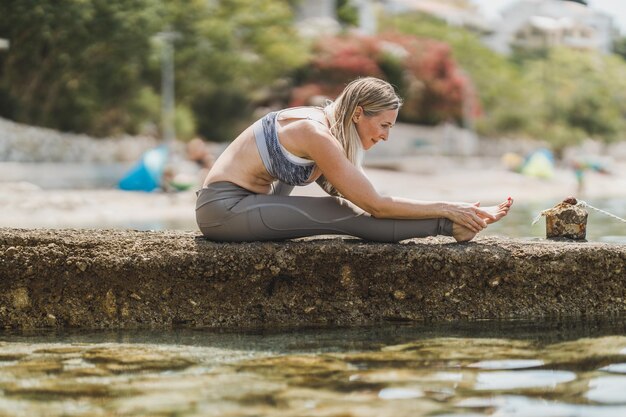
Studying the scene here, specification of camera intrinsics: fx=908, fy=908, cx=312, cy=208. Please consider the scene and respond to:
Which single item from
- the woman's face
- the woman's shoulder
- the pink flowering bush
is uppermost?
the pink flowering bush

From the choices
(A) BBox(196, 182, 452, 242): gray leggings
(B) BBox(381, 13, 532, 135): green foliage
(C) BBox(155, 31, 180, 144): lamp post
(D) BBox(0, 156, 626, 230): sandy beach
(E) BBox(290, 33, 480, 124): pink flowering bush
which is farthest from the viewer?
(B) BBox(381, 13, 532, 135): green foliage

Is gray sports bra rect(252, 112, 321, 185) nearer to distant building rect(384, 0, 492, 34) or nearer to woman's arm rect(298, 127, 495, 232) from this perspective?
woman's arm rect(298, 127, 495, 232)

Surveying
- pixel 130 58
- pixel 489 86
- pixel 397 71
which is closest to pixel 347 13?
pixel 489 86

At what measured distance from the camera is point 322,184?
4711mm

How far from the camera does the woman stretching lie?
4387 mm

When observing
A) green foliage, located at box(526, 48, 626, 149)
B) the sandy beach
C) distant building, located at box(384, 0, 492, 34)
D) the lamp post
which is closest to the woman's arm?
the sandy beach

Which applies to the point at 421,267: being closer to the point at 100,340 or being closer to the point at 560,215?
the point at 560,215

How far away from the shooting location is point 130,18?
1216 inches

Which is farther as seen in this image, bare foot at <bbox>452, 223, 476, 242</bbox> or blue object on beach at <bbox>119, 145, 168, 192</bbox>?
blue object on beach at <bbox>119, 145, 168, 192</bbox>

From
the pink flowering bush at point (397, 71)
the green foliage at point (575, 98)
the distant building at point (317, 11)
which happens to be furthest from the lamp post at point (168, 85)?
the green foliage at point (575, 98)

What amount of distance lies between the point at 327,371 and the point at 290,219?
1.14 meters

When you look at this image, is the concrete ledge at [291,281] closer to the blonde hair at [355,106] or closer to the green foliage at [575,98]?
the blonde hair at [355,106]

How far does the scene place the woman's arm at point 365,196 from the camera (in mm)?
4320

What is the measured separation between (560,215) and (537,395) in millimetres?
1983
